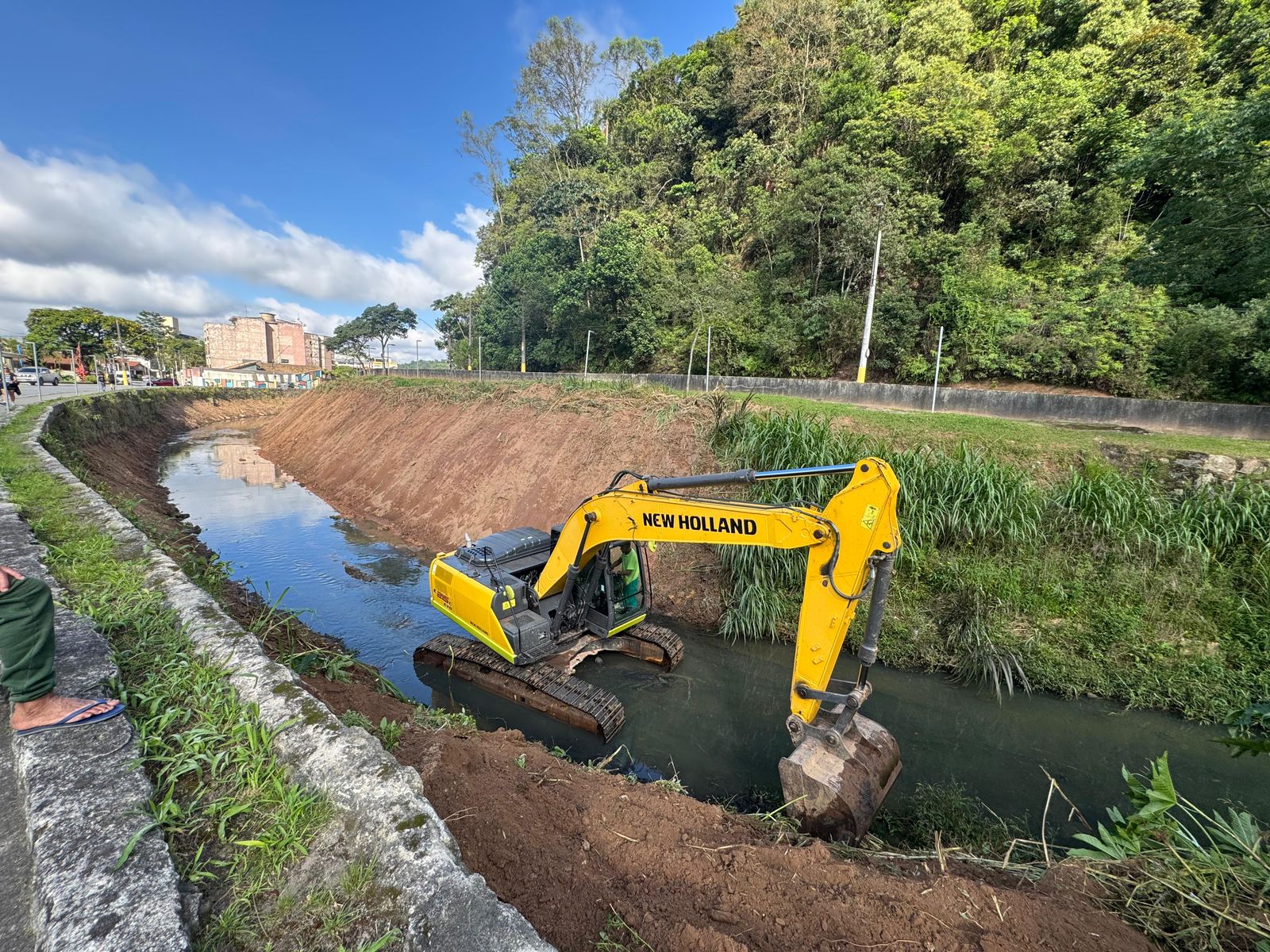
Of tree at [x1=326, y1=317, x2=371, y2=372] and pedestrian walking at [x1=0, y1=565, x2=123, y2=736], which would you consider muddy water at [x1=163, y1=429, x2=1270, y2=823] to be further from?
tree at [x1=326, y1=317, x2=371, y2=372]

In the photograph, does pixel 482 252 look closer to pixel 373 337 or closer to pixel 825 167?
pixel 373 337

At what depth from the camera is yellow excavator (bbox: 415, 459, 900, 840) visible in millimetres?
4074

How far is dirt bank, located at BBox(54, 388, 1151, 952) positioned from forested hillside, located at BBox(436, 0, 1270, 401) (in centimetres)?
1702

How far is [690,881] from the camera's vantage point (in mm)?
2846

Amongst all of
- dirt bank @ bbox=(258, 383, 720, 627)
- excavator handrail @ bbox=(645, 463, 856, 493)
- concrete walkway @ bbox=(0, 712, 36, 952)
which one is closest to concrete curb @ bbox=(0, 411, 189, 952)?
concrete walkway @ bbox=(0, 712, 36, 952)

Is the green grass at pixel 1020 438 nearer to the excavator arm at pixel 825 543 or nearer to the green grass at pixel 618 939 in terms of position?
the excavator arm at pixel 825 543

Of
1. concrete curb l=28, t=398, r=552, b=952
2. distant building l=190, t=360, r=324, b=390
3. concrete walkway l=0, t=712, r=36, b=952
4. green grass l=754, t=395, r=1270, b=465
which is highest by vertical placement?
distant building l=190, t=360, r=324, b=390

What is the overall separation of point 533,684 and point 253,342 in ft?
413

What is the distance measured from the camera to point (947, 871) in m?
3.18

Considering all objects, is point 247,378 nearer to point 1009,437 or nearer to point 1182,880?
point 1009,437

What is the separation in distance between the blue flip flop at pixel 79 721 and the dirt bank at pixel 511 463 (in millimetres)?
6857

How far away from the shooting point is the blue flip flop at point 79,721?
8.37 ft

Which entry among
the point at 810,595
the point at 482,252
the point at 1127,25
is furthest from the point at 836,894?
the point at 482,252

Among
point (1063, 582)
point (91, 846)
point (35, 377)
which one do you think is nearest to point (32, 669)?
point (91, 846)
